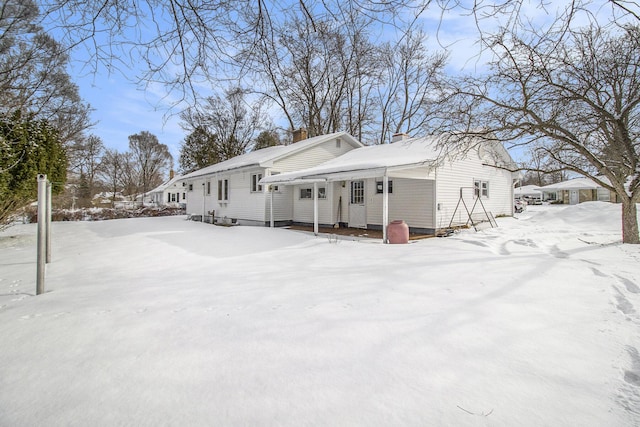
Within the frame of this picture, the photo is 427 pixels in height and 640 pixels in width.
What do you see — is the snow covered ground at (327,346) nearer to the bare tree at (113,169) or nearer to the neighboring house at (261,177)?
the neighboring house at (261,177)

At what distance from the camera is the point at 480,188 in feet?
48.0

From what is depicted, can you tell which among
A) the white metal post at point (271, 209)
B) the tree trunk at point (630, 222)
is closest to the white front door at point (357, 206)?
the white metal post at point (271, 209)

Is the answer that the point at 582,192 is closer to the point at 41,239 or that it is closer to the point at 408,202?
the point at 408,202

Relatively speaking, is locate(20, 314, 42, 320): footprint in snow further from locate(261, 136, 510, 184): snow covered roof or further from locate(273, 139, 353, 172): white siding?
locate(273, 139, 353, 172): white siding

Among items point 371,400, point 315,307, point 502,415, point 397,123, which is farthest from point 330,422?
point 397,123

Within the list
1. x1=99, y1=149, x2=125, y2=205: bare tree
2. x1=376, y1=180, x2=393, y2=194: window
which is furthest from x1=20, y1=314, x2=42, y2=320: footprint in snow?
x1=99, y1=149, x2=125, y2=205: bare tree

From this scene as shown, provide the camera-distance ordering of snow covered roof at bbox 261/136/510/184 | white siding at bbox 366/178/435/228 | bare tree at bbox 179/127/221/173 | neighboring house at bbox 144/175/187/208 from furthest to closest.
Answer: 1. neighboring house at bbox 144/175/187/208
2. bare tree at bbox 179/127/221/173
3. white siding at bbox 366/178/435/228
4. snow covered roof at bbox 261/136/510/184

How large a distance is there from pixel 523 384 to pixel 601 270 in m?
5.10

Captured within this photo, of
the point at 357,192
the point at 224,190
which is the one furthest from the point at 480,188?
the point at 224,190

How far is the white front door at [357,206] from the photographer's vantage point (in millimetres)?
13723

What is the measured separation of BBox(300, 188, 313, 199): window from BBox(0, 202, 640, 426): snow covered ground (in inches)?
351

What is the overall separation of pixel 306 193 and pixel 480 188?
806cm

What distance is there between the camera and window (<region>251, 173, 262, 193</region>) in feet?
49.3

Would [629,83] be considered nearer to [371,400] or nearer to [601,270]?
[601,270]
